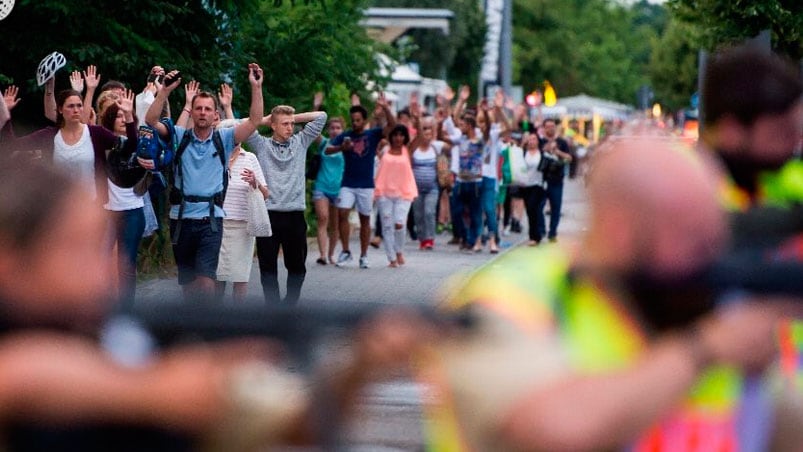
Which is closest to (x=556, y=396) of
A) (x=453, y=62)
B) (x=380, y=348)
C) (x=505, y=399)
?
(x=505, y=399)

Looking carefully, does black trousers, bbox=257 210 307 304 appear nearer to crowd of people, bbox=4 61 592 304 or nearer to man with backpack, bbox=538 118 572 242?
crowd of people, bbox=4 61 592 304

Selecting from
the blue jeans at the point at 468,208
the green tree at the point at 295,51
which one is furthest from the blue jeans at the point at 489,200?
the green tree at the point at 295,51

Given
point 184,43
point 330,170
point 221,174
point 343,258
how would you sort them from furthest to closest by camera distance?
1. point 343,258
2. point 330,170
3. point 184,43
4. point 221,174

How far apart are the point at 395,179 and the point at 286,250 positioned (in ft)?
19.6

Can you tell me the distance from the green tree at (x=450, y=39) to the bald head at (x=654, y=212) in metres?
52.9

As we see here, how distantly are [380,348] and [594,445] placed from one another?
0.31 metres

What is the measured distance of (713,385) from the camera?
2412 mm

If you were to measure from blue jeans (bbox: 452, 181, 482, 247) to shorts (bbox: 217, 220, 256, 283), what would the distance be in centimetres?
962

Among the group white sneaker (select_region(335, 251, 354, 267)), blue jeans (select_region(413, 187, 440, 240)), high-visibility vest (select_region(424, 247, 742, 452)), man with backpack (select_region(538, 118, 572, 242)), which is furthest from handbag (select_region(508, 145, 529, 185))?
high-visibility vest (select_region(424, 247, 742, 452))

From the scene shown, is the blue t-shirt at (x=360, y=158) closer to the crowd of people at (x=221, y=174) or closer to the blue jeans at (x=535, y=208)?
the crowd of people at (x=221, y=174)

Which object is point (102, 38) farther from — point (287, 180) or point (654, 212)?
point (654, 212)

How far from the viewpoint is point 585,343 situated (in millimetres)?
2330

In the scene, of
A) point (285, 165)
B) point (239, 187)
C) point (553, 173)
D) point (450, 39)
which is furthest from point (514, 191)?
point (450, 39)

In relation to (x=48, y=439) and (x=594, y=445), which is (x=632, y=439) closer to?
(x=594, y=445)
